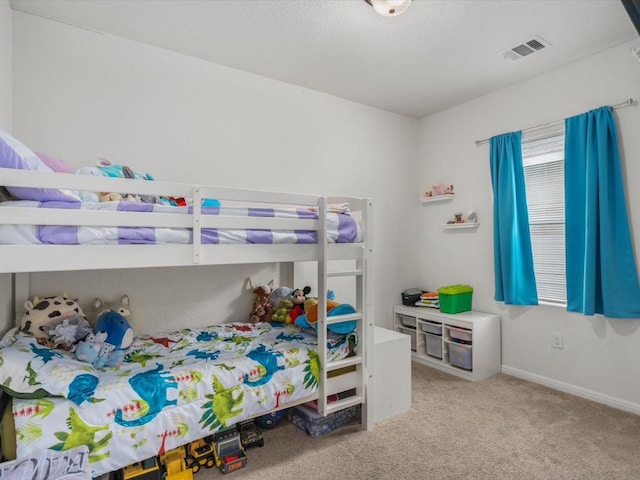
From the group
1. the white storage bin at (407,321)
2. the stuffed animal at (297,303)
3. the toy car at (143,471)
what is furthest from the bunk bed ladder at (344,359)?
the white storage bin at (407,321)

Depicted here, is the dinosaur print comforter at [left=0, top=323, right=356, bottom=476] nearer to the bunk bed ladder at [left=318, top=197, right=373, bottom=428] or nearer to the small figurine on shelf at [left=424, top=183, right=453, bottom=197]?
the bunk bed ladder at [left=318, top=197, right=373, bottom=428]

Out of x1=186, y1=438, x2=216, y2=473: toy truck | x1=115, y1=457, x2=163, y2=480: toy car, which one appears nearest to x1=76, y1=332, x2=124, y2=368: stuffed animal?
x1=115, y1=457, x2=163, y2=480: toy car

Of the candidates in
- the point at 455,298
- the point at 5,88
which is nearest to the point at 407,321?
the point at 455,298

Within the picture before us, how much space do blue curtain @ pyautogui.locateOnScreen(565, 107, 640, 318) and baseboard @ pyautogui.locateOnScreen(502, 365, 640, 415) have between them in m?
0.62

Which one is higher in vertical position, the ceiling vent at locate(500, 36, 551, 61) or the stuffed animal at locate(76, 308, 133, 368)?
the ceiling vent at locate(500, 36, 551, 61)

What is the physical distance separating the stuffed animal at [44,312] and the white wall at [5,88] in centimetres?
10

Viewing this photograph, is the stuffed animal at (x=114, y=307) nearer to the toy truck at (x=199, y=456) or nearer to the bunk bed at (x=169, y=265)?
the bunk bed at (x=169, y=265)

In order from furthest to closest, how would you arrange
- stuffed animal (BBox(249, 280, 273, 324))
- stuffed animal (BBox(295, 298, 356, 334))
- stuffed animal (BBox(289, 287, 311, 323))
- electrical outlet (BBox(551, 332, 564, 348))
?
electrical outlet (BBox(551, 332, 564, 348)) < stuffed animal (BBox(249, 280, 273, 324)) < stuffed animal (BBox(289, 287, 311, 323)) < stuffed animal (BBox(295, 298, 356, 334))

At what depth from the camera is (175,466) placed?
70.9 inches

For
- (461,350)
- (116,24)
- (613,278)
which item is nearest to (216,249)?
(116,24)

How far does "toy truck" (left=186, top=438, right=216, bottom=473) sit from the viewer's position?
6.28ft

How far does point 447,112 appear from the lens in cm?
378

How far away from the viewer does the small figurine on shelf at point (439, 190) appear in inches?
146

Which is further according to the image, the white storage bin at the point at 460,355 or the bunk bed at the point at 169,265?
the white storage bin at the point at 460,355
